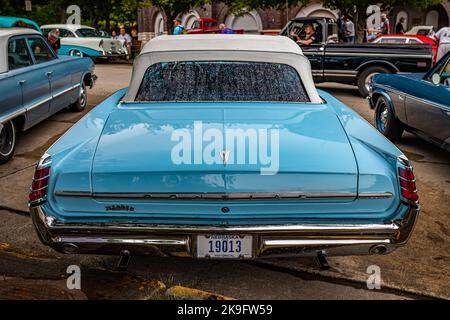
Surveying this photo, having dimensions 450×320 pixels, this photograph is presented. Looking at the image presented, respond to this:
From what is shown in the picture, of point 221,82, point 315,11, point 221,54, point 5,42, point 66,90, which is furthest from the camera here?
point 315,11

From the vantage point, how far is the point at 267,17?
3438cm

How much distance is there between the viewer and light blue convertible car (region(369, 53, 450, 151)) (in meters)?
5.83

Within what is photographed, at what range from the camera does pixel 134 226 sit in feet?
Answer: 9.41

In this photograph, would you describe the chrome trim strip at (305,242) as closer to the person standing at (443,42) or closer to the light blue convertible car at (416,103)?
the light blue convertible car at (416,103)

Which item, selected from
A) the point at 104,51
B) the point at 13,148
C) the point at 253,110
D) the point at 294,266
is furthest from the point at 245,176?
the point at 104,51

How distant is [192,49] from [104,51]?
1740 cm

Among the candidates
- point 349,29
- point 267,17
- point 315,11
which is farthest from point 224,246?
point 267,17

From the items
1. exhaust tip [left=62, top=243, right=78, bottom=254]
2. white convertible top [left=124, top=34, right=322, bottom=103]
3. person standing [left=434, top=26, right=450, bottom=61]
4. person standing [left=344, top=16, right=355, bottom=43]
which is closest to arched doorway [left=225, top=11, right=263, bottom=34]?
person standing [left=344, top=16, right=355, bottom=43]

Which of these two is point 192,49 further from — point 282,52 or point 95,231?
point 95,231

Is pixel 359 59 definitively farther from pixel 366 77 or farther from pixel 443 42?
pixel 443 42

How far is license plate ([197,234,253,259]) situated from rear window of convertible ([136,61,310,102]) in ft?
4.56

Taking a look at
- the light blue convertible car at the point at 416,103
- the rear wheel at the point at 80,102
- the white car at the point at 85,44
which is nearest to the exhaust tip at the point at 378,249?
the light blue convertible car at the point at 416,103

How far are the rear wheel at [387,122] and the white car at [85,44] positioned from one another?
15.0 meters

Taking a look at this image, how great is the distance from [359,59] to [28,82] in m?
7.84
